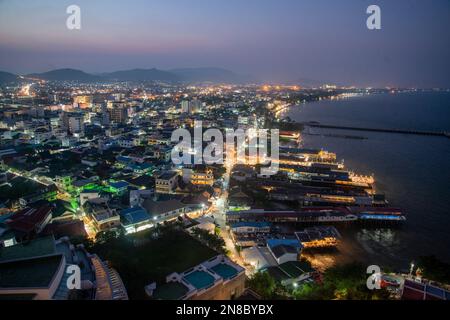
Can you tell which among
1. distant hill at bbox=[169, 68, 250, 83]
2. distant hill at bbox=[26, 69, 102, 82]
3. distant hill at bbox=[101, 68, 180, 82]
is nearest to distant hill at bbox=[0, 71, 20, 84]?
distant hill at bbox=[26, 69, 102, 82]

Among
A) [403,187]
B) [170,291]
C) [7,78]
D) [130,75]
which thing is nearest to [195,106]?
[403,187]

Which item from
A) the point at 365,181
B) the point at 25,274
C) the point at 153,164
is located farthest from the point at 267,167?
the point at 25,274

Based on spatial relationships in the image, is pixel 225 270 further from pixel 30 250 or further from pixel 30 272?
pixel 30 250

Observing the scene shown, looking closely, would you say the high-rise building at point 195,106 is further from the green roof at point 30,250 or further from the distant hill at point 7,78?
the distant hill at point 7,78

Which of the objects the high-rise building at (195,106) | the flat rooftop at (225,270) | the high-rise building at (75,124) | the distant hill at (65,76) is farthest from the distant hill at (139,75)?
the flat rooftop at (225,270)

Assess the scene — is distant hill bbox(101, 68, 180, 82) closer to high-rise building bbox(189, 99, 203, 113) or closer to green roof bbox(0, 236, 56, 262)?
high-rise building bbox(189, 99, 203, 113)

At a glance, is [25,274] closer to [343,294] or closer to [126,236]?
[126,236]
